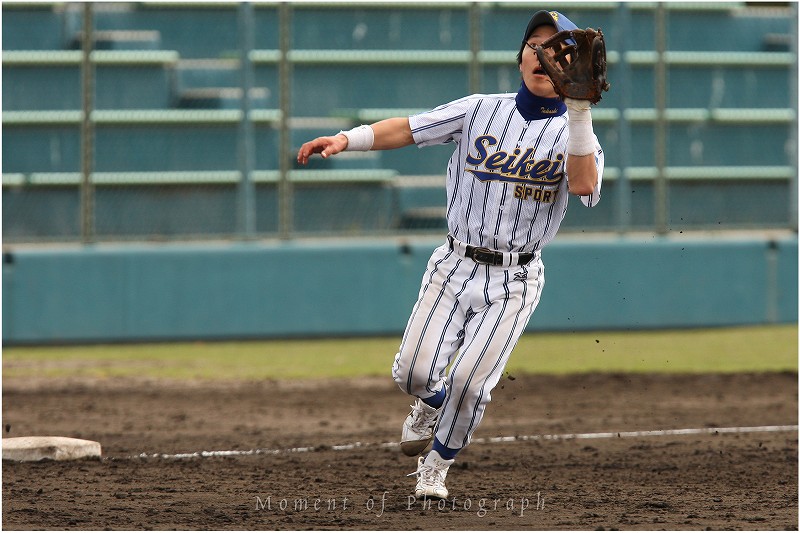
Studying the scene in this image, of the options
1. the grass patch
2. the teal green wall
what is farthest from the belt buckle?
the teal green wall

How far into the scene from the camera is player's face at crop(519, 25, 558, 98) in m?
4.66

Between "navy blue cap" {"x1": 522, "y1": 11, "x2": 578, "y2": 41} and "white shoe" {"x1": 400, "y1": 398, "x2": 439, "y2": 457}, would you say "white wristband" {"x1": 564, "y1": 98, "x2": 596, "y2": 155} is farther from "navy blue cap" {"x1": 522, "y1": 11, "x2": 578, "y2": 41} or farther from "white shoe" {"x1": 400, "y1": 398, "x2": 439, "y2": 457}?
"white shoe" {"x1": 400, "y1": 398, "x2": 439, "y2": 457}

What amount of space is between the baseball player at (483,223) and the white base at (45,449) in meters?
2.07

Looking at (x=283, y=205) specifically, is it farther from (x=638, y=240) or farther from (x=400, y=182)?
(x=638, y=240)

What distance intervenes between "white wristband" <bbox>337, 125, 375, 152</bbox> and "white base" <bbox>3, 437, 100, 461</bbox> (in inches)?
95.7

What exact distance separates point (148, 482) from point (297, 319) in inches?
254

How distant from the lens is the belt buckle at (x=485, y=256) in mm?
4840

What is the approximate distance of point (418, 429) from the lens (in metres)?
5.27

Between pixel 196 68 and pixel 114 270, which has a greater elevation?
pixel 196 68

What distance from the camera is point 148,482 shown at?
558 cm

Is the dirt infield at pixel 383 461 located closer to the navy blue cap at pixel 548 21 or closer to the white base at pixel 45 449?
the white base at pixel 45 449

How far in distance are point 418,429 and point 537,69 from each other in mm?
1618

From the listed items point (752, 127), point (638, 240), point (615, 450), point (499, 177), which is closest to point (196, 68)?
point (638, 240)

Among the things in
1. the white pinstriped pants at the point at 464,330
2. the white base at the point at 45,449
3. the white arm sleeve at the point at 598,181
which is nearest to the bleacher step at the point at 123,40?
the white base at the point at 45,449
